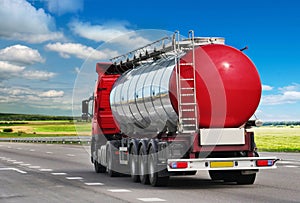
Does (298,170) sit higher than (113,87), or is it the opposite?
(113,87)

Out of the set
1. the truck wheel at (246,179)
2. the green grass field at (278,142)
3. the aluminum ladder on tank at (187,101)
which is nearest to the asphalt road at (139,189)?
the truck wheel at (246,179)

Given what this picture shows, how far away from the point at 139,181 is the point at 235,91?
417 centimetres

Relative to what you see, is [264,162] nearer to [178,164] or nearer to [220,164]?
[220,164]

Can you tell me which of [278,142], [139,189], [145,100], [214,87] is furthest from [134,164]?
[278,142]

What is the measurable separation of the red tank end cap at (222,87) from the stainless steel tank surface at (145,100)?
1.61ft

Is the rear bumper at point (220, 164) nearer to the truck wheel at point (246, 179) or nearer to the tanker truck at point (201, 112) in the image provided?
the tanker truck at point (201, 112)

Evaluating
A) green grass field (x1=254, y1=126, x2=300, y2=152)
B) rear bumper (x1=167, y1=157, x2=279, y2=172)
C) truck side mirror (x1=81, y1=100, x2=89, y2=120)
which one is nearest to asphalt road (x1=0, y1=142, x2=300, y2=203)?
rear bumper (x1=167, y1=157, x2=279, y2=172)

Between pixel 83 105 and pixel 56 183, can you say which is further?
pixel 83 105

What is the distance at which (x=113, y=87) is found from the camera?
20.7m

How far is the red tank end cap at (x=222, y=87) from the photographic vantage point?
14750 millimetres

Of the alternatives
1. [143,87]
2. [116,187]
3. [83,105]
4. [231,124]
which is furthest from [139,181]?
[83,105]

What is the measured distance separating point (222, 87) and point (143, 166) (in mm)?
3119

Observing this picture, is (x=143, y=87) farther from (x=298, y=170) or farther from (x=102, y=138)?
(x=298, y=170)

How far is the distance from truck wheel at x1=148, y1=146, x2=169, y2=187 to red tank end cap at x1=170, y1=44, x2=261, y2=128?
141 centimetres
